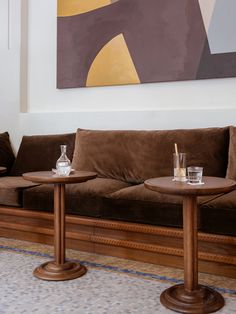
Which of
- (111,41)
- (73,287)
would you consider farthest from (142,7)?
(73,287)

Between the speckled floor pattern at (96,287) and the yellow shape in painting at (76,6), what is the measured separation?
7.44 ft

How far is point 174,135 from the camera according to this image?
9.70 ft

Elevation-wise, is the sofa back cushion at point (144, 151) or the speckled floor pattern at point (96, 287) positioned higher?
the sofa back cushion at point (144, 151)

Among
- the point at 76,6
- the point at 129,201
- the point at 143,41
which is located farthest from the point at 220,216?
the point at 76,6

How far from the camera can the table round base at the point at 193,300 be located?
1.86 meters

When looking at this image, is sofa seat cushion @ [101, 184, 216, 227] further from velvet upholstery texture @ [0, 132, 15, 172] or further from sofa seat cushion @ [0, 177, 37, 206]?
velvet upholstery texture @ [0, 132, 15, 172]

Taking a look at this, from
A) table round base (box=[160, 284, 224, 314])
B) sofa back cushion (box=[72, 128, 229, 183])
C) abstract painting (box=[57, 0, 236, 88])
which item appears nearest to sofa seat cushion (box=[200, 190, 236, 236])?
table round base (box=[160, 284, 224, 314])

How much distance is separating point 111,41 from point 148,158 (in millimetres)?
1217

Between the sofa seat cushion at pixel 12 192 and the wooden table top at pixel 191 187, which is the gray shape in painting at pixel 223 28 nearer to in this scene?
the wooden table top at pixel 191 187

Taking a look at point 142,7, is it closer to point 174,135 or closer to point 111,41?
point 111,41

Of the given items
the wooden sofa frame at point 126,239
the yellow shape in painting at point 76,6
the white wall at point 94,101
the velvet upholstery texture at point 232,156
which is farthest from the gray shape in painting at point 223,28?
the wooden sofa frame at point 126,239

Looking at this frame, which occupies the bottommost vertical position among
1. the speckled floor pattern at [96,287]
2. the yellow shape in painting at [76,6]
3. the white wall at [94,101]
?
the speckled floor pattern at [96,287]

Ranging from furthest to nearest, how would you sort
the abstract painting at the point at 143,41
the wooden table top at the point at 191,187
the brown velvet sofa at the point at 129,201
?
the abstract painting at the point at 143,41, the brown velvet sofa at the point at 129,201, the wooden table top at the point at 191,187

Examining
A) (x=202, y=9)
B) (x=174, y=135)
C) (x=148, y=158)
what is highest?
(x=202, y=9)
